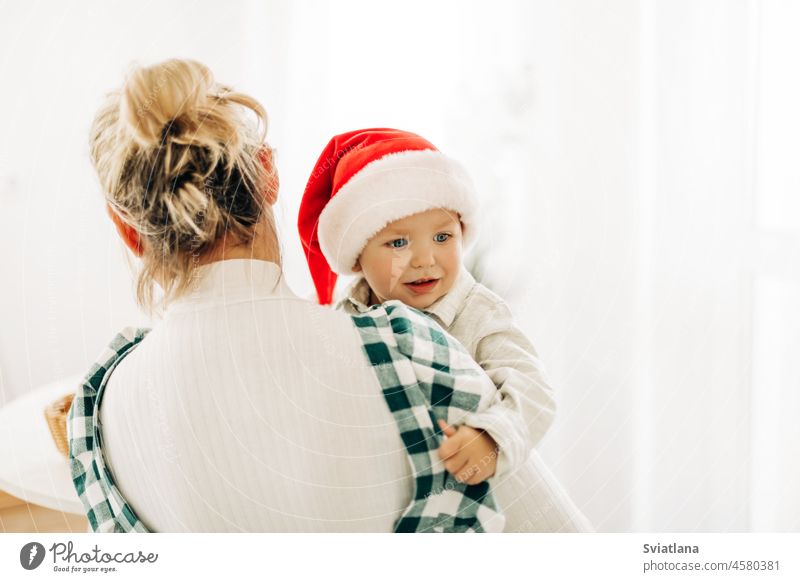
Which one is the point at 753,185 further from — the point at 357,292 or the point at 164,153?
the point at 164,153

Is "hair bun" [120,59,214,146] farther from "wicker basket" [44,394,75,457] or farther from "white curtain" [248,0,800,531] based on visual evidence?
"wicker basket" [44,394,75,457]

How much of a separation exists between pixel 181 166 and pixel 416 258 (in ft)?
0.54

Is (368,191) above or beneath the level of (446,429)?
above

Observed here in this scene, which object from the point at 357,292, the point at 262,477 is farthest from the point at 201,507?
the point at 357,292

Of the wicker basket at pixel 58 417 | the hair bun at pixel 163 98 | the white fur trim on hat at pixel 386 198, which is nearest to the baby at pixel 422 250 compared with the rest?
the white fur trim on hat at pixel 386 198

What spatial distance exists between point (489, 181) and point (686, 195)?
0.18m

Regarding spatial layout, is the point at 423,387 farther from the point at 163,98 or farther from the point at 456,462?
the point at 163,98

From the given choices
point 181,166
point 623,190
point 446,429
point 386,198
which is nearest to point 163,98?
point 181,166

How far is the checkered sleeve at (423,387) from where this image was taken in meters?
0.42

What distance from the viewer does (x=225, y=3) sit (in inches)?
22.1

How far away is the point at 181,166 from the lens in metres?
0.42

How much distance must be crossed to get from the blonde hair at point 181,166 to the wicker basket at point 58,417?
0.66 feet

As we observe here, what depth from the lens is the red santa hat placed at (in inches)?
18.9

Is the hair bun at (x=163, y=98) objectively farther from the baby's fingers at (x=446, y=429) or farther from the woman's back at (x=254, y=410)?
the baby's fingers at (x=446, y=429)
